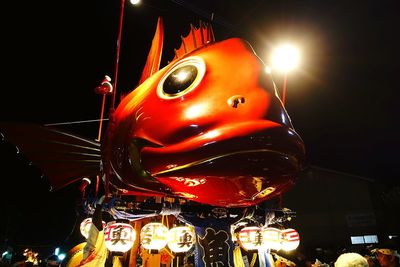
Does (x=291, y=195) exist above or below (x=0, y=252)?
above

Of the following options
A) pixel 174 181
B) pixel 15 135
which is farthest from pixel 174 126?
pixel 15 135

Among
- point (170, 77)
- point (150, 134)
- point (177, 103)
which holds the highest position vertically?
point (170, 77)

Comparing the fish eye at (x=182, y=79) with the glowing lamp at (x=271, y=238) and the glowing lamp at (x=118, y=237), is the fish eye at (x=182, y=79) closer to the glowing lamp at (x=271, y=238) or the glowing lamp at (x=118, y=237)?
the glowing lamp at (x=118, y=237)

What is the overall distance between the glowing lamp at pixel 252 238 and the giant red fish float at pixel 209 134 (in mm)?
6071

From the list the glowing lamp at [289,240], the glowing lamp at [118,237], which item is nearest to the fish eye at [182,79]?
the glowing lamp at [118,237]

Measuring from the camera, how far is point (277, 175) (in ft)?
9.51

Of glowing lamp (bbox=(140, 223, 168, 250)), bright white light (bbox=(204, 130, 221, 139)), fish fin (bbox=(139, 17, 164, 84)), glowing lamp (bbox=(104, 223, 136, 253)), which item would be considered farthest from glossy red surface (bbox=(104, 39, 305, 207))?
glowing lamp (bbox=(140, 223, 168, 250))

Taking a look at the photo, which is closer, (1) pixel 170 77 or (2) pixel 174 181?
(2) pixel 174 181

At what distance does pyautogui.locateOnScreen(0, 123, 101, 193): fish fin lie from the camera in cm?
440

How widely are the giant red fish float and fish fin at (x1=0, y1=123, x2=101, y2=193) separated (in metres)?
0.84

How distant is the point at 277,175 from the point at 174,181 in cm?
105

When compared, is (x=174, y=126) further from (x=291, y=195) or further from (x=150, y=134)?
(x=291, y=195)

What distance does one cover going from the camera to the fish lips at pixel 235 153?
8.53ft

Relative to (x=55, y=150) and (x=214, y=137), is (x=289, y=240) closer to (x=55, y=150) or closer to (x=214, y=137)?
(x=55, y=150)
